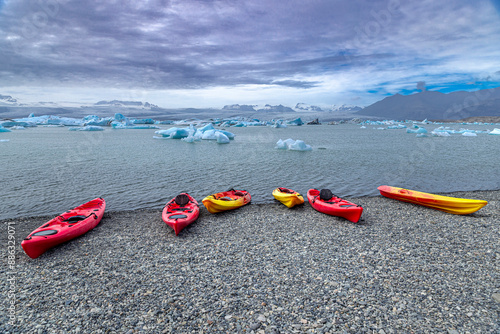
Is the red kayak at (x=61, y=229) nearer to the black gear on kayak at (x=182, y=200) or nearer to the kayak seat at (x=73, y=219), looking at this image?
the kayak seat at (x=73, y=219)

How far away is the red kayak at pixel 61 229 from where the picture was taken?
6.69 metres

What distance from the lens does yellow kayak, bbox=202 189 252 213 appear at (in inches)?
392

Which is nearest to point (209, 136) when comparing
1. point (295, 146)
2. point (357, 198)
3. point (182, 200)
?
point (295, 146)

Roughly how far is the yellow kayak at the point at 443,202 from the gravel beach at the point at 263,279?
0.60 metres

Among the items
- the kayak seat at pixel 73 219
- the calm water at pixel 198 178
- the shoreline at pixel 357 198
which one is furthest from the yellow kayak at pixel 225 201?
the kayak seat at pixel 73 219

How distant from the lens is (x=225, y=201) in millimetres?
10305

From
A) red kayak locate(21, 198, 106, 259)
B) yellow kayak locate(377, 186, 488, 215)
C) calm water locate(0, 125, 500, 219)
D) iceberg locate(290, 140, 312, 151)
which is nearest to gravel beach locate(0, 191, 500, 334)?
red kayak locate(21, 198, 106, 259)

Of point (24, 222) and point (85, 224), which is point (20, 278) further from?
point (24, 222)

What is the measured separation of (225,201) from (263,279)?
4914 millimetres

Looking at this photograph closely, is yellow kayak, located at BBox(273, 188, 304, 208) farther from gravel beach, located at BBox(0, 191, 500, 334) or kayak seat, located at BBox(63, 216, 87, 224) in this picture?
kayak seat, located at BBox(63, 216, 87, 224)

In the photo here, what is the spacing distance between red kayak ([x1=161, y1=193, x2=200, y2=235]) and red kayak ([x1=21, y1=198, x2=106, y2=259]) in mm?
2268

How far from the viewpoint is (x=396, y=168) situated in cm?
2023

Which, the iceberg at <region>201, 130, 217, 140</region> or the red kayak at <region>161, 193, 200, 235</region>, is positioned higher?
the red kayak at <region>161, 193, 200, 235</region>

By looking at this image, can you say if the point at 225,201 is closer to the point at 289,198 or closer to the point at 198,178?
the point at 289,198
